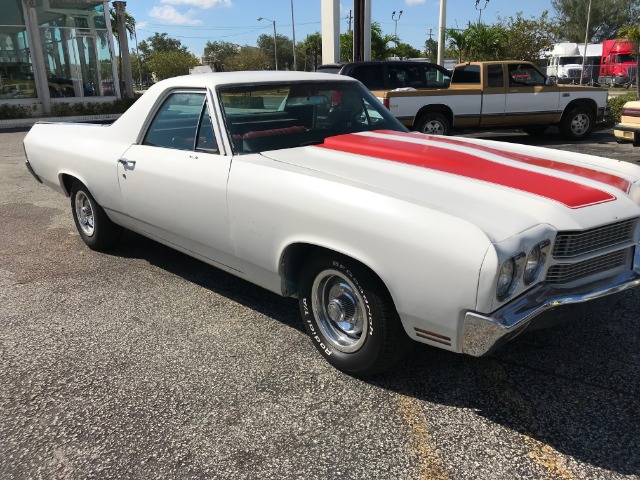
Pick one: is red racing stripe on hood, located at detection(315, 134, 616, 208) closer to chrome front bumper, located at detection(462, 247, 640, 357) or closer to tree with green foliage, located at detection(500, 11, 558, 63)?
chrome front bumper, located at detection(462, 247, 640, 357)

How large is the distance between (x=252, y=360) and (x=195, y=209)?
1.03 metres

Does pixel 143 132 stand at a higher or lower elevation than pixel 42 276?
higher

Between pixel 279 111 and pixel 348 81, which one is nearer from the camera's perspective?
pixel 279 111

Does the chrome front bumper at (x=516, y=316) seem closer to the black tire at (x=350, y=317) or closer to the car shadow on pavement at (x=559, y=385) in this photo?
the car shadow on pavement at (x=559, y=385)

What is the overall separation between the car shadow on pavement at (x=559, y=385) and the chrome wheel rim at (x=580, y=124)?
386 inches

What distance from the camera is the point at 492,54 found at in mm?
28469

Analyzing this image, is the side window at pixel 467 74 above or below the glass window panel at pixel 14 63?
below

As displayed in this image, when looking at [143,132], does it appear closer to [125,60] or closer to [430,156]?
[430,156]

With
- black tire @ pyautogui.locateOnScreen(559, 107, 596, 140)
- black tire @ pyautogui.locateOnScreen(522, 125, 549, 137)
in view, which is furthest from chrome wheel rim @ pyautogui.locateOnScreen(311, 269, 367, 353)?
black tire @ pyautogui.locateOnScreen(559, 107, 596, 140)

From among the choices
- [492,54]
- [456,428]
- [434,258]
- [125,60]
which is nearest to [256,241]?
[434,258]

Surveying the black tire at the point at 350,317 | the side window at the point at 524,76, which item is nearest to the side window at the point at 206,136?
the black tire at the point at 350,317

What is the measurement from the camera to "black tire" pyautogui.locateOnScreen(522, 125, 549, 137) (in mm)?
12502

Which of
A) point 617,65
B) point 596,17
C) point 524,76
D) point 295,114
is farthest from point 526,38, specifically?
point 596,17

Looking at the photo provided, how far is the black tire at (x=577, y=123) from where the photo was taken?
12.1m
